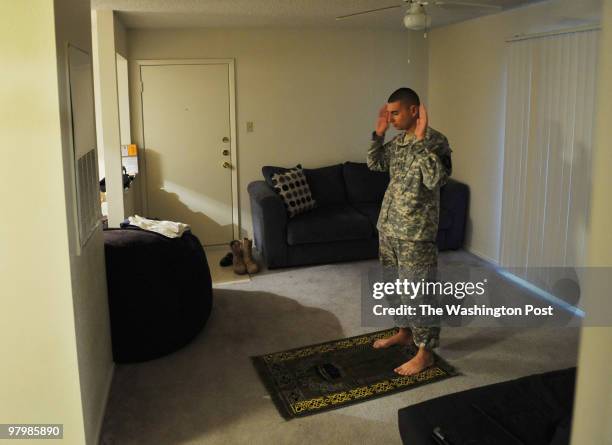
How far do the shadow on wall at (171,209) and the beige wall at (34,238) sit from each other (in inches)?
139

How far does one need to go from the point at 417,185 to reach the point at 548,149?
1798 mm

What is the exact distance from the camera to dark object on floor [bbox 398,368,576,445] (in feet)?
6.51

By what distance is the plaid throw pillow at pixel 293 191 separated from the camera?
Answer: 5.14 metres

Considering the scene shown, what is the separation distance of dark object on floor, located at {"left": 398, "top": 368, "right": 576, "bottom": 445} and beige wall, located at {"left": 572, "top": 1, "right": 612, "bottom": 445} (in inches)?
55.2

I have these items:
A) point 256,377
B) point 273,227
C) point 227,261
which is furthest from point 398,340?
point 227,261

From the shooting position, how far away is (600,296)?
581mm

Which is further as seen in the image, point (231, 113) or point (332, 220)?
point (231, 113)

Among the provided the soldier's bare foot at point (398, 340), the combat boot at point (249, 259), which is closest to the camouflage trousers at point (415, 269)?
the soldier's bare foot at point (398, 340)

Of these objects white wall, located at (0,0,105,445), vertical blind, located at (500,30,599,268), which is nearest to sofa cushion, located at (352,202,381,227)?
vertical blind, located at (500,30,599,268)

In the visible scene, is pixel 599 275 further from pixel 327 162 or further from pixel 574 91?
pixel 327 162

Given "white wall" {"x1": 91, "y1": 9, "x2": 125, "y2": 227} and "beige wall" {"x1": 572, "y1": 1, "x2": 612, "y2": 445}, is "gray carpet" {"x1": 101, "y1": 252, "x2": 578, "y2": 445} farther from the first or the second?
"beige wall" {"x1": 572, "y1": 1, "x2": 612, "y2": 445}

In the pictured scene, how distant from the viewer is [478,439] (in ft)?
6.45

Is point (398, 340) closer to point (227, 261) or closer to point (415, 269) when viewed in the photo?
point (415, 269)

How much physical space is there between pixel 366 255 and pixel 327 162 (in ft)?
4.05
